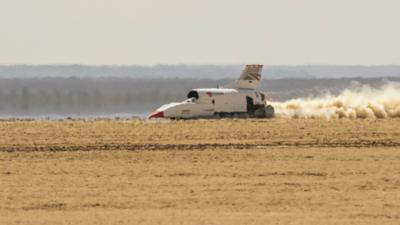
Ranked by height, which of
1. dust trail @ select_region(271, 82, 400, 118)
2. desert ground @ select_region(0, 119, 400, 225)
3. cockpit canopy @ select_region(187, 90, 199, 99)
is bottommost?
desert ground @ select_region(0, 119, 400, 225)

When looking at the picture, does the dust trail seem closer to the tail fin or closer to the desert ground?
the tail fin

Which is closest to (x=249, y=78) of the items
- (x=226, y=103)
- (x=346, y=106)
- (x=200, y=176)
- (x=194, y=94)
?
(x=226, y=103)

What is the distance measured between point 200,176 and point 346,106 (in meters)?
34.0

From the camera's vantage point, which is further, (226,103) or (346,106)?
(346,106)

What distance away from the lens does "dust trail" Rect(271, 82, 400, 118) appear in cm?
5922

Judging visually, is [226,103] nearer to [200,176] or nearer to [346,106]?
[346,106]

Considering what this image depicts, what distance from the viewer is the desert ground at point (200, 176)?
22.3m

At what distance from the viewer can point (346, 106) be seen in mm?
61719

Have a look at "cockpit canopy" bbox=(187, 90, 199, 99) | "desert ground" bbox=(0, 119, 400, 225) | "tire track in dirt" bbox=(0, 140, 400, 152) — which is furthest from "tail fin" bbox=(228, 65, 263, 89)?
"tire track in dirt" bbox=(0, 140, 400, 152)

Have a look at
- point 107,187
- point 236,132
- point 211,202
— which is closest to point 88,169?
point 107,187

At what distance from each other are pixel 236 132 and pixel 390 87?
2745 cm

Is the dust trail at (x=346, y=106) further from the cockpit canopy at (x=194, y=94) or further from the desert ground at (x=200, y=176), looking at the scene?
the desert ground at (x=200, y=176)

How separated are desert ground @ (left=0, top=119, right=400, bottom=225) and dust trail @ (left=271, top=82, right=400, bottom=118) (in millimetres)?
12532

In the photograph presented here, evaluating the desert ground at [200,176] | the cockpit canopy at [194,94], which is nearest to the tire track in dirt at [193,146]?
the desert ground at [200,176]
